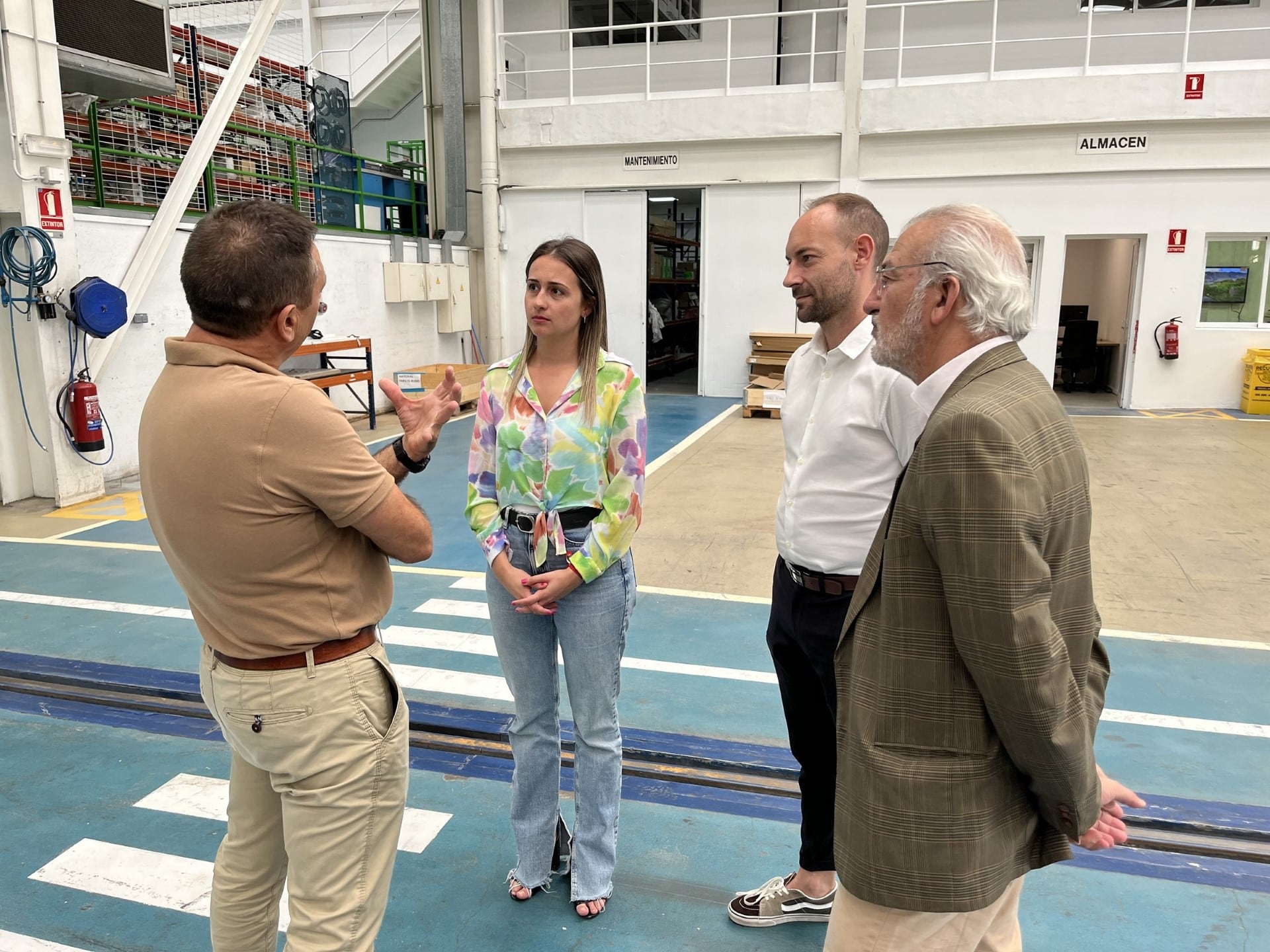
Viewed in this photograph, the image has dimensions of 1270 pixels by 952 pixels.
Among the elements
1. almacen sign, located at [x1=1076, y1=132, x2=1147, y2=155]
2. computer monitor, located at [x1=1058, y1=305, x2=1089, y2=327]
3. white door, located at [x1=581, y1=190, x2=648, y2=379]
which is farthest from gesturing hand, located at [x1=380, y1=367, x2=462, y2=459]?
computer monitor, located at [x1=1058, y1=305, x2=1089, y2=327]

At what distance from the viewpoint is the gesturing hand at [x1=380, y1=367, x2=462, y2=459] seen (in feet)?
6.44

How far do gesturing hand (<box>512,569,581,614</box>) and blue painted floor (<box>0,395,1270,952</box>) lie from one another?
1.00 metres

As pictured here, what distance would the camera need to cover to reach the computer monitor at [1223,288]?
42.0 feet

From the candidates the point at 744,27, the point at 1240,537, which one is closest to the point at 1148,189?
the point at 744,27

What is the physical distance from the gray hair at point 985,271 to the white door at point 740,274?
1262cm

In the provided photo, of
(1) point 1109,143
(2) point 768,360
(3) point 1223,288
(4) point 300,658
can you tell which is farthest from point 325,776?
(3) point 1223,288

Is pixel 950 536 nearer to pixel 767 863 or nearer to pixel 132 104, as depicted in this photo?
pixel 767 863

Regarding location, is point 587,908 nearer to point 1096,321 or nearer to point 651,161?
point 651,161

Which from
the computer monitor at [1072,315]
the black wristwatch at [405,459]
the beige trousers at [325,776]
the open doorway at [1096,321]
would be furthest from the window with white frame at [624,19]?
the beige trousers at [325,776]

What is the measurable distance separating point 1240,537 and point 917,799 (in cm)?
653

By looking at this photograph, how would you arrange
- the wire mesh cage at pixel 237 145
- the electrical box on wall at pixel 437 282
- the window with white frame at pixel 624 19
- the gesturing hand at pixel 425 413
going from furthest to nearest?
the window with white frame at pixel 624 19
the electrical box on wall at pixel 437 282
the wire mesh cage at pixel 237 145
the gesturing hand at pixel 425 413

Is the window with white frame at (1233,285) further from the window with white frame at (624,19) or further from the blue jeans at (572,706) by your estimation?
the blue jeans at (572,706)

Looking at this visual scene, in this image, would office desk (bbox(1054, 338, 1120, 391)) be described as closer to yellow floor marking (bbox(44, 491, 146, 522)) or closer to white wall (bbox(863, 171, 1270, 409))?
white wall (bbox(863, 171, 1270, 409))

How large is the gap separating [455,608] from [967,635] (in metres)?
4.23
